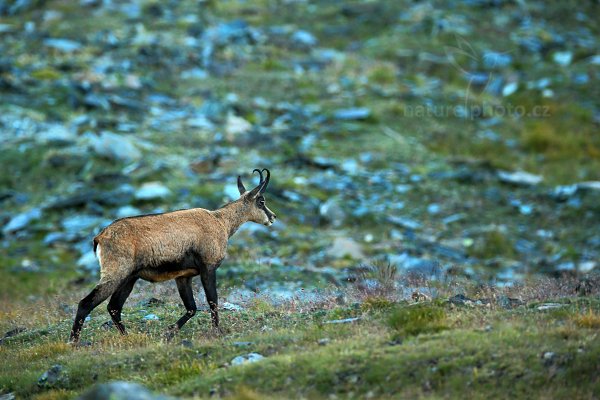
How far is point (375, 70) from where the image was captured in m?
28.1

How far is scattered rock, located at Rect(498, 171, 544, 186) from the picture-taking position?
22312 millimetres

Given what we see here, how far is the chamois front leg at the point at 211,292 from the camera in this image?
11.3m

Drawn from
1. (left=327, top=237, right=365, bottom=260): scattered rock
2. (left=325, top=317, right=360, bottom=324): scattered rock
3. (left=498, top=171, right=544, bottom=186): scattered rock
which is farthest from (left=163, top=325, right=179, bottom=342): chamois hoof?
(left=498, top=171, right=544, bottom=186): scattered rock

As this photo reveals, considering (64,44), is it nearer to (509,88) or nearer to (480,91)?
(480,91)

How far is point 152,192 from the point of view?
19953mm

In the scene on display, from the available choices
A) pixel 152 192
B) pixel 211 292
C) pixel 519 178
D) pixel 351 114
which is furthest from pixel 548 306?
pixel 351 114

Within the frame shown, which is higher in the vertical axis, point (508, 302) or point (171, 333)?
Answer: point (508, 302)

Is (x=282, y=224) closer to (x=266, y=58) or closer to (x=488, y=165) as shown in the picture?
(x=488, y=165)

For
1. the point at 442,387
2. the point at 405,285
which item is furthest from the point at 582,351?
the point at 405,285

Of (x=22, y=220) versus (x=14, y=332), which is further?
(x=22, y=220)

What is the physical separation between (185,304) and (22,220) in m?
9.52

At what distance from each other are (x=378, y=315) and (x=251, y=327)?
63.8 inches

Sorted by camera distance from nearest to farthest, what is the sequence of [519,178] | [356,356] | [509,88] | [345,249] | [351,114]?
[356,356] < [345,249] < [519,178] < [351,114] < [509,88]

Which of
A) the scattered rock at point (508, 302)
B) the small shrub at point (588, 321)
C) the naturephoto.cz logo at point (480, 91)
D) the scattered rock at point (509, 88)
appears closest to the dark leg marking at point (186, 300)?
the scattered rock at point (508, 302)
